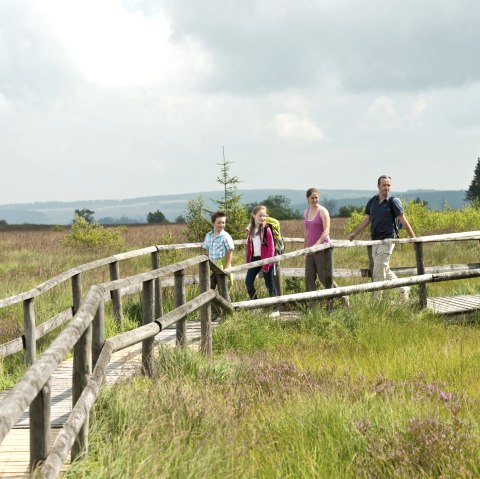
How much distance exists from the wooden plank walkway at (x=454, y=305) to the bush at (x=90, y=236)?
15671 mm

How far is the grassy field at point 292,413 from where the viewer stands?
397cm

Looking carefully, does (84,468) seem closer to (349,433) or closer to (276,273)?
(349,433)

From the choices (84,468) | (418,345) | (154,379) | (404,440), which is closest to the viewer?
(84,468)

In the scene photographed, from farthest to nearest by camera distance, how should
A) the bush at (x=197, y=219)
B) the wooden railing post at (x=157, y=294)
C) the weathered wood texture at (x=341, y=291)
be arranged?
the bush at (x=197, y=219), the wooden railing post at (x=157, y=294), the weathered wood texture at (x=341, y=291)

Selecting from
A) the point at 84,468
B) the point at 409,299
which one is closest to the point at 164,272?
the point at 84,468

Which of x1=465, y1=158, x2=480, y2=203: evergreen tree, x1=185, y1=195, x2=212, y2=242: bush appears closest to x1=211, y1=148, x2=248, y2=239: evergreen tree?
x1=185, y1=195, x2=212, y2=242: bush

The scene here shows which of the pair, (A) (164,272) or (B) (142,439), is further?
(A) (164,272)

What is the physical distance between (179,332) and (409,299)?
4.50 meters

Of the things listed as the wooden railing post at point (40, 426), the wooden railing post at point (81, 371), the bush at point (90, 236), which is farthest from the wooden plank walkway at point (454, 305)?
the bush at point (90, 236)

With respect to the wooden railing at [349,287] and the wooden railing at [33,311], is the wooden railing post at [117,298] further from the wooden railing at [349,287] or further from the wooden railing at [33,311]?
the wooden railing at [349,287]

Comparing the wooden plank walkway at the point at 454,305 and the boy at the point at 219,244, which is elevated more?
the boy at the point at 219,244

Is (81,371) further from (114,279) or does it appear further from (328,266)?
(328,266)

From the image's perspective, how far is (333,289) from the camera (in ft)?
31.0

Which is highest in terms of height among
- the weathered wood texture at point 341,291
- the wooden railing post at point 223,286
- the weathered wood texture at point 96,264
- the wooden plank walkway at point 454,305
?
the weathered wood texture at point 96,264
